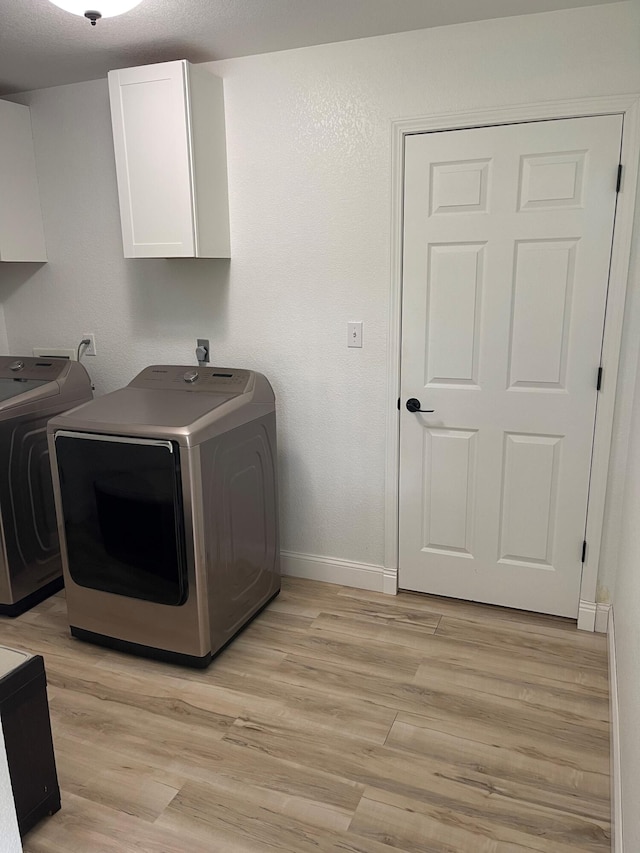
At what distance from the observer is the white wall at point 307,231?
7.76ft

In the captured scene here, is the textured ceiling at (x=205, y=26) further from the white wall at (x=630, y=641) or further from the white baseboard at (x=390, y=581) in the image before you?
the white baseboard at (x=390, y=581)

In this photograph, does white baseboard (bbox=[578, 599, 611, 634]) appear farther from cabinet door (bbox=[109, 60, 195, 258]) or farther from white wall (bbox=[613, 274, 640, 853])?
cabinet door (bbox=[109, 60, 195, 258])

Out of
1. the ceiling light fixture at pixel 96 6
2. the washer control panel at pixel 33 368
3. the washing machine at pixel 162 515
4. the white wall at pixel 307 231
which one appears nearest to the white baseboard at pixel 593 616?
the white wall at pixel 307 231

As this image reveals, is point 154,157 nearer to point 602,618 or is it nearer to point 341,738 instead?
point 341,738

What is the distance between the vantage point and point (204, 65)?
9.22ft

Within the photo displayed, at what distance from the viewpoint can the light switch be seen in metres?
2.79

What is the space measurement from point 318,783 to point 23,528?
5.76 feet

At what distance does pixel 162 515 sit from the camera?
2.29 meters

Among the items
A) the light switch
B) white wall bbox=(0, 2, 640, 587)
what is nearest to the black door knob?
white wall bbox=(0, 2, 640, 587)

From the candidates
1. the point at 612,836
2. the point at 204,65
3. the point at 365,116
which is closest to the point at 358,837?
the point at 612,836

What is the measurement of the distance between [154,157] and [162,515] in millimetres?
1514

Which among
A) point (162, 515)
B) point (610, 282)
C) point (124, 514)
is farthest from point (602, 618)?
point (124, 514)

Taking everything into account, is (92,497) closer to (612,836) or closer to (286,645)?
(286,645)

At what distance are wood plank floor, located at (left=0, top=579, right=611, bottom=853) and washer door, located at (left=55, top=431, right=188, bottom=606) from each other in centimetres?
36
